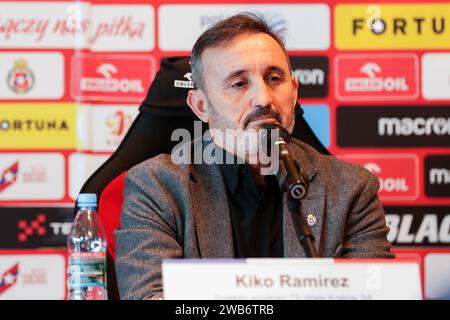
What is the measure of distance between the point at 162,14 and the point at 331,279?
7.90ft

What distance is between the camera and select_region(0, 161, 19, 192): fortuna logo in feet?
11.5

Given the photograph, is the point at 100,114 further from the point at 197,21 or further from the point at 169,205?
the point at 169,205

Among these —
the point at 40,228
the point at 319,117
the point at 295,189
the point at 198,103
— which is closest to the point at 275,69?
the point at 198,103

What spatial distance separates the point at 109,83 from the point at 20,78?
0.40 m

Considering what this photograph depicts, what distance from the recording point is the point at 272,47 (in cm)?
225

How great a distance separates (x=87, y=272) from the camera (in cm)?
173

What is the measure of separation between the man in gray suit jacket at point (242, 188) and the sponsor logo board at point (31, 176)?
135cm

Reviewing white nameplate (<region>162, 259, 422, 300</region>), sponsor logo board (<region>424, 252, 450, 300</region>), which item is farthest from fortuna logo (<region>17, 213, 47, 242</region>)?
white nameplate (<region>162, 259, 422, 300</region>)

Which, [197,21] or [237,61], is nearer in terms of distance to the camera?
[237,61]

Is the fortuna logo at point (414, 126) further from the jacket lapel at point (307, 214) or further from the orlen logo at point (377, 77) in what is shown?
the jacket lapel at point (307, 214)

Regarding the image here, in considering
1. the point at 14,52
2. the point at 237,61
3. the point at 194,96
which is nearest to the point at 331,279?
the point at 237,61

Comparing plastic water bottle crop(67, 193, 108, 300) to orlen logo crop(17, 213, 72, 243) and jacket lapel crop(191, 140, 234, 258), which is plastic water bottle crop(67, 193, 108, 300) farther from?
orlen logo crop(17, 213, 72, 243)

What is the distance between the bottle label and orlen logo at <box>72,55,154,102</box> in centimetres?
184

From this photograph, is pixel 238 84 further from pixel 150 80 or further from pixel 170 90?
pixel 150 80
